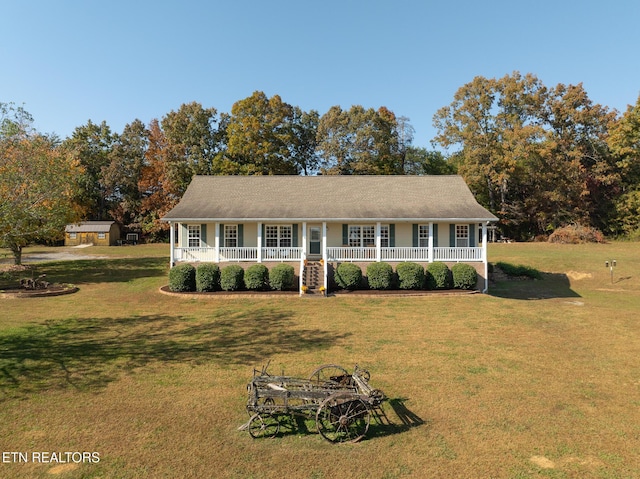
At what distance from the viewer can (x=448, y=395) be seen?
8070mm

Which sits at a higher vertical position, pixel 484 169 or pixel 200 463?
pixel 484 169

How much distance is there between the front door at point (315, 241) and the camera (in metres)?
23.3

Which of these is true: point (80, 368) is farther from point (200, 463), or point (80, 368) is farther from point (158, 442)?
point (200, 463)

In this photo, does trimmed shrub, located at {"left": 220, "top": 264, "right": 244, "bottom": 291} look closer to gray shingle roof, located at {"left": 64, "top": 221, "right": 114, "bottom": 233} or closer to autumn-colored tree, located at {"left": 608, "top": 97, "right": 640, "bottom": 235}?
gray shingle roof, located at {"left": 64, "top": 221, "right": 114, "bottom": 233}

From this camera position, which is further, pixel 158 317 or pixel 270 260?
pixel 270 260

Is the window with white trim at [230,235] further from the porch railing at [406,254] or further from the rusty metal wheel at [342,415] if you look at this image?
the rusty metal wheel at [342,415]

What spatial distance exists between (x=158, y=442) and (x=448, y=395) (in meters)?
5.54

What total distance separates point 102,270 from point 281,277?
1619 centimetres

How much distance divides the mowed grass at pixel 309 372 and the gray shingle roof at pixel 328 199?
216 inches

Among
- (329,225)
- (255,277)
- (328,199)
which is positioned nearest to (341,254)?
(329,225)

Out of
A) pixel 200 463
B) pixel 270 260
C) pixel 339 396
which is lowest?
pixel 200 463

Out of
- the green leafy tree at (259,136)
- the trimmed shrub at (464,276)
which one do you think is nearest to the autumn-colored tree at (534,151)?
the green leafy tree at (259,136)

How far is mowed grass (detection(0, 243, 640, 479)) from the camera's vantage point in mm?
5828

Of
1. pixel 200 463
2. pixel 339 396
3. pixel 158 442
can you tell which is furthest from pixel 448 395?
pixel 158 442
